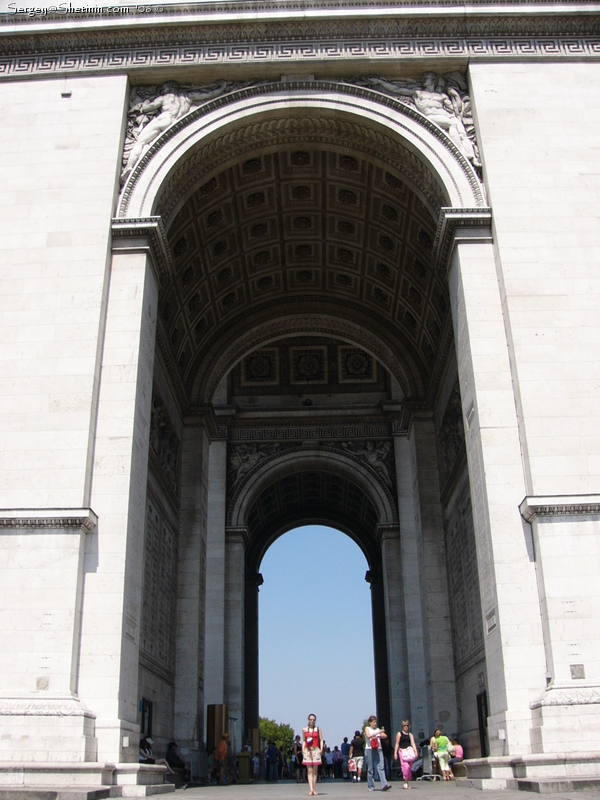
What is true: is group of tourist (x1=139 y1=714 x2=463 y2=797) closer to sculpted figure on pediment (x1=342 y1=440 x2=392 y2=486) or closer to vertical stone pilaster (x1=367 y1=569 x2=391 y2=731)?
vertical stone pilaster (x1=367 y1=569 x2=391 y2=731)

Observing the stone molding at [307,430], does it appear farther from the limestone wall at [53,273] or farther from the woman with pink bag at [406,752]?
the woman with pink bag at [406,752]

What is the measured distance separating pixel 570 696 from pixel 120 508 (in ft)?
28.5

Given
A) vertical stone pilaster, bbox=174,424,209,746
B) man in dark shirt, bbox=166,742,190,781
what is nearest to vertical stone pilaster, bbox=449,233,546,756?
man in dark shirt, bbox=166,742,190,781

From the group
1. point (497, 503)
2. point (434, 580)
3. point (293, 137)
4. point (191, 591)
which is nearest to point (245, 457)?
point (191, 591)

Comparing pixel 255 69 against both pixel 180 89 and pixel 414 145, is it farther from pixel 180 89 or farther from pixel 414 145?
pixel 414 145

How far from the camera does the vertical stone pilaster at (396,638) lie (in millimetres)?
30781

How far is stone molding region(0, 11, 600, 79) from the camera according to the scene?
19562mm

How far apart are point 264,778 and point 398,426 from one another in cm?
1540

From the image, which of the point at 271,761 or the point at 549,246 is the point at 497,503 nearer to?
the point at 549,246

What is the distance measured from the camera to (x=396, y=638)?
3123 centimetres

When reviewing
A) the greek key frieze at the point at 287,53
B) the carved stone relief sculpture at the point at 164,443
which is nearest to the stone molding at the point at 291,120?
the greek key frieze at the point at 287,53

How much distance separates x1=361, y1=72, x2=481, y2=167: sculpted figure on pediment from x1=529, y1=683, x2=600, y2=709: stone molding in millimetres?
11521

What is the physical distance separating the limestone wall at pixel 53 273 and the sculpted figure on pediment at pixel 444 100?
265 inches

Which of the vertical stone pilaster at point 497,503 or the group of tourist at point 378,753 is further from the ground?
the vertical stone pilaster at point 497,503
